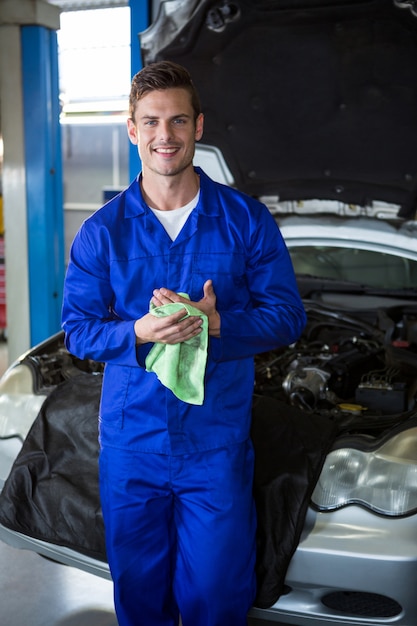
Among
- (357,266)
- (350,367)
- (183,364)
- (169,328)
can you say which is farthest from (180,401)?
(357,266)

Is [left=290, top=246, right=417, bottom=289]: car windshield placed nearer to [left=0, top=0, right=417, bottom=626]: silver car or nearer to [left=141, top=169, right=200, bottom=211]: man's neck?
[left=0, top=0, right=417, bottom=626]: silver car

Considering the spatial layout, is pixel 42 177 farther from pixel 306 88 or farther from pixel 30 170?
→ pixel 306 88

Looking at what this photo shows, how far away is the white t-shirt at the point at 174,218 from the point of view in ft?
5.70

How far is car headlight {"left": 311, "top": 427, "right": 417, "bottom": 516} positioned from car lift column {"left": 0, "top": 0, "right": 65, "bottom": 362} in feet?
11.9

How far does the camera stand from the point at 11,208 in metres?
5.09

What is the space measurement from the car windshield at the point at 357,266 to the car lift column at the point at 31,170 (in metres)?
2.41

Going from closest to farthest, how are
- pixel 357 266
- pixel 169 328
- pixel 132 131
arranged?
pixel 169 328
pixel 132 131
pixel 357 266

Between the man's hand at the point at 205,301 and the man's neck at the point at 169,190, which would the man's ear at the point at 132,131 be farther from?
the man's hand at the point at 205,301

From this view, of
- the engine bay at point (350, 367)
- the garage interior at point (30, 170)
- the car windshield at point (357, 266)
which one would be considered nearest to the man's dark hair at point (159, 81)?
the engine bay at point (350, 367)

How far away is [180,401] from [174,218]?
1.45ft

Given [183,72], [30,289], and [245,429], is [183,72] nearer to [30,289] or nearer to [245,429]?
[245,429]

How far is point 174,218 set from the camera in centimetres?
174

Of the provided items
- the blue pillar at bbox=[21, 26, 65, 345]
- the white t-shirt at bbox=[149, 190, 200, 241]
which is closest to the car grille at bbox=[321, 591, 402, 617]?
the white t-shirt at bbox=[149, 190, 200, 241]

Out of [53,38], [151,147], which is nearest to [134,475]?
[151,147]
